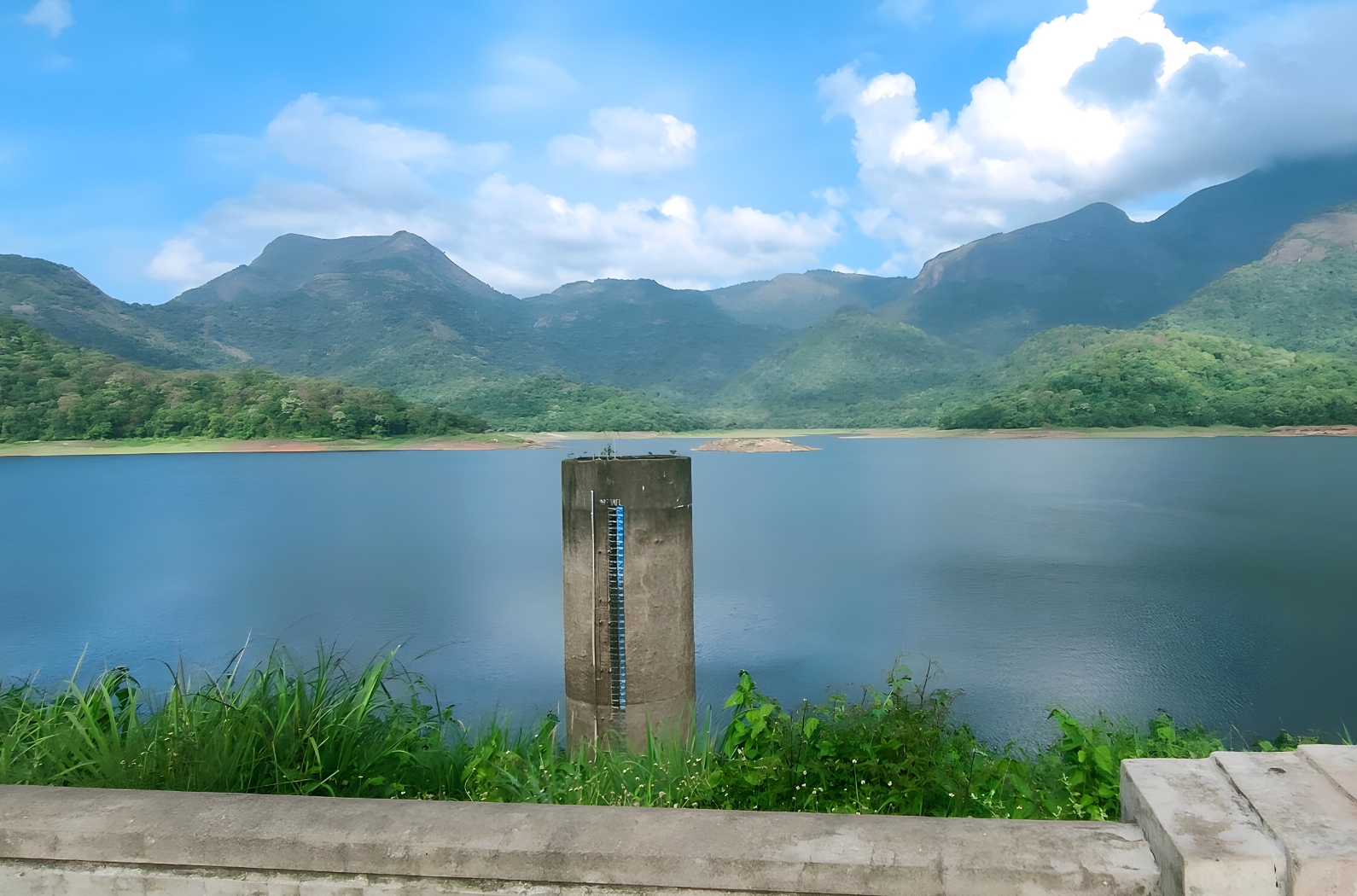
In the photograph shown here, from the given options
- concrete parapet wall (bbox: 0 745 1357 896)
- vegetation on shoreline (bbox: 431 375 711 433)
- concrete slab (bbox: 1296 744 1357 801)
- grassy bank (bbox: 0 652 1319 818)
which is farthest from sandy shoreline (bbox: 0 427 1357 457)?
concrete slab (bbox: 1296 744 1357 801)

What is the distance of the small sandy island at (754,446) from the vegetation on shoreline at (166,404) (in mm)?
26370

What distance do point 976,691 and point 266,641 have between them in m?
12.0

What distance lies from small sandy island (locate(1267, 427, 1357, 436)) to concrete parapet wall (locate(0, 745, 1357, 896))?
302 ft

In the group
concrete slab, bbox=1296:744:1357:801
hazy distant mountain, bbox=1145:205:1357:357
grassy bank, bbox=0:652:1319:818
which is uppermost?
hazy distant mountain, bbox=1145:205:1357:357

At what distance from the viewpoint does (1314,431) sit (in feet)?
249

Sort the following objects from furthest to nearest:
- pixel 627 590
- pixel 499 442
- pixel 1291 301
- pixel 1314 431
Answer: pixel 1291 301, pixel 499 442, pixel 1314 431, pixel 627 590

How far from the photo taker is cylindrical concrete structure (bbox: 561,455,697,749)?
521 centimetres

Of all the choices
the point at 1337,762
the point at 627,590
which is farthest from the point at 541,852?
the point at 627,590

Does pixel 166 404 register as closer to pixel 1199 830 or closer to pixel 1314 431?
pixel 1199 830

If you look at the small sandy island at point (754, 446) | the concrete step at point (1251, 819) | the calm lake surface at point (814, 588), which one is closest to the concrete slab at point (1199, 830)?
the concrete step at point (1251, 819)

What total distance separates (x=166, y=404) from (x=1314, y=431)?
9792cm

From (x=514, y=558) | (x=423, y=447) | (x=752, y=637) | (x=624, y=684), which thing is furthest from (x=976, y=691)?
(x=423, y=447)

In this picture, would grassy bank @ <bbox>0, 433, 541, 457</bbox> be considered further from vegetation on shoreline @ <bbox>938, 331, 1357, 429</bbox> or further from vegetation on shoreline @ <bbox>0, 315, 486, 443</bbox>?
vegetation on shoreline @ <bbox>938, 331, 1357, 429</bbox>

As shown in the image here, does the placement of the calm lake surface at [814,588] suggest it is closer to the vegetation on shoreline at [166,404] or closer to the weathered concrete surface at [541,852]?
the weathered concrete surface at [541,852]
